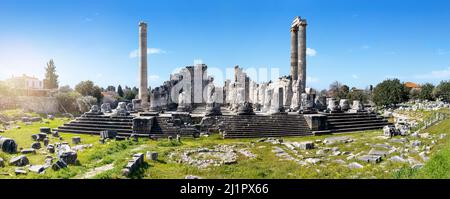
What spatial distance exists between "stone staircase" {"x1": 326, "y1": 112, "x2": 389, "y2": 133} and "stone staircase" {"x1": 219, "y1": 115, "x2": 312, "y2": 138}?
2.20 meters

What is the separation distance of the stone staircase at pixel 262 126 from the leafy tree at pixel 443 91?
36.3 m

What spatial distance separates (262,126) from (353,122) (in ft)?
22.2

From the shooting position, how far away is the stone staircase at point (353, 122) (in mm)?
20367

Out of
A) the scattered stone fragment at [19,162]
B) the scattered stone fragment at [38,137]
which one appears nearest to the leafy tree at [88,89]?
the scattered stone fragment at [38,137]

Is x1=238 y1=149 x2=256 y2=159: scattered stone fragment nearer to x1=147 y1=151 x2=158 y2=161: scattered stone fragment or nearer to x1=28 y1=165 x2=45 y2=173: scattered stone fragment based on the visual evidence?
x1=147 y1=151 x2=158 y2=161: scattered stone fragment

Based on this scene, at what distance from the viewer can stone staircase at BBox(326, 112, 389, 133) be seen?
20.4 metres

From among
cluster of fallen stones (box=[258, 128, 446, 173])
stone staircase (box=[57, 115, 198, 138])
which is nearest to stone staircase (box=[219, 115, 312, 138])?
stone staircase (box=[57, 115, 198, 138])

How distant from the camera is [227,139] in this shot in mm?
17344

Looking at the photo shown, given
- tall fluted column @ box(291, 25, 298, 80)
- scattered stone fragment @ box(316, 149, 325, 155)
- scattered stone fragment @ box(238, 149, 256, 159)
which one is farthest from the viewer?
tall fluted column @ box(291, 25, 298, 80)

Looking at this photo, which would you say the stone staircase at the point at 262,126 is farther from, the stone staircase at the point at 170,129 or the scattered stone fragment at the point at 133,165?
the scattered stone fragment at the point at 133,165

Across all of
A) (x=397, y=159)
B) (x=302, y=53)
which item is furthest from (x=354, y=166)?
(x=302, y=53)
